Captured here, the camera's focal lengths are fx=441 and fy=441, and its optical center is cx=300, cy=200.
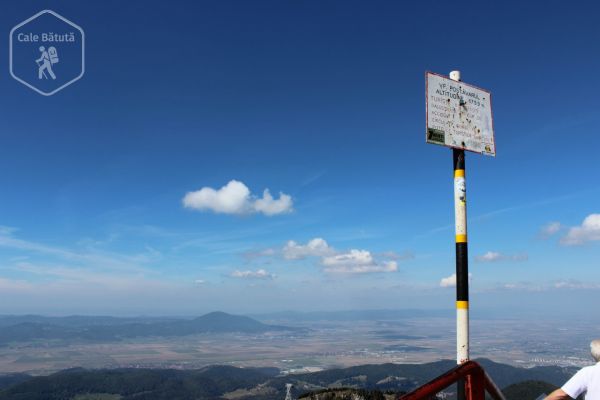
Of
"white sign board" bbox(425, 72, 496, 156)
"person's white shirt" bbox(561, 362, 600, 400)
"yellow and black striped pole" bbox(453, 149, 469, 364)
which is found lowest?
"person's white shirt" bbox(561, 362, 600, 400)

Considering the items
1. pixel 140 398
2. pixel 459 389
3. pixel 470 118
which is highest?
pixel 470 118

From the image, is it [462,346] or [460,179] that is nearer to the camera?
[462,346]

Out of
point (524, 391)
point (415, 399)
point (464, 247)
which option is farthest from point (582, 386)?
point (524, 391)

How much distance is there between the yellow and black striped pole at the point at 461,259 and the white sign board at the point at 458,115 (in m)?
0.33

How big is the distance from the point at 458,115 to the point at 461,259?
8.23 ft

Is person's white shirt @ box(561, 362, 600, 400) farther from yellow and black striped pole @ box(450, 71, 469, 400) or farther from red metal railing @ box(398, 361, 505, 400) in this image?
yellow and black striped pole @ box(450, 71, 469, 400)

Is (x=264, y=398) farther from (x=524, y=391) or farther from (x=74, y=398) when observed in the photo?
(x=524, y=391)

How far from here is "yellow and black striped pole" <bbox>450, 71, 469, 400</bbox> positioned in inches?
270

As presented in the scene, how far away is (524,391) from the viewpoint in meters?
20.7

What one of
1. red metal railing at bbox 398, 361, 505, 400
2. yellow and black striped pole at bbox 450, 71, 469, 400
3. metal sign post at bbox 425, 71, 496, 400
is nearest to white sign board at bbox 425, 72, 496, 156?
metal sign post at bbox 425, 71, 496, 400

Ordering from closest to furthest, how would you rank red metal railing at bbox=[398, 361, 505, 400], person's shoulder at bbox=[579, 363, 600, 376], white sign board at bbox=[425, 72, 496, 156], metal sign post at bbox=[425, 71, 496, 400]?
red metal railing at bbox=[398, 361, 505, 400] < person's shoulder at bbox=[579, 363, 600, 376] < metal sign post at bbox=[425, 71, 496, 400] < white sign board at bbox=[425, 72, 496, 156]

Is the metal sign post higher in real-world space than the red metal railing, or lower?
higher

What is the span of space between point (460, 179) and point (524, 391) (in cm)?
1800

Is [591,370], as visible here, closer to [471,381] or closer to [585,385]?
[585,385]
